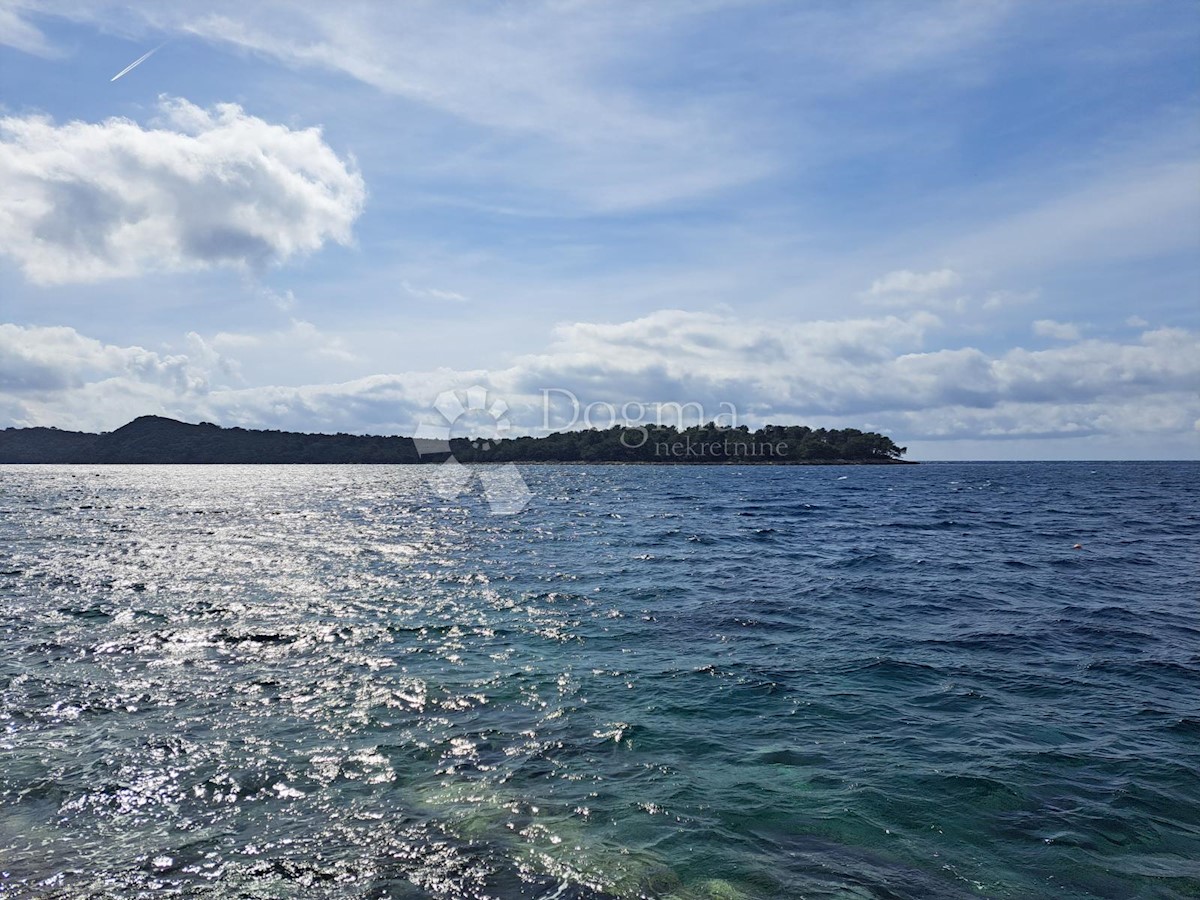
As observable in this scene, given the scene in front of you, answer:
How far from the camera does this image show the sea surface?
10070 mm

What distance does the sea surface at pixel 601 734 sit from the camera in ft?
33.0

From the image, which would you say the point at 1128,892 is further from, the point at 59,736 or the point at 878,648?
the point at 59,736

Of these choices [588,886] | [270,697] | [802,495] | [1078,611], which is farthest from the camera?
[802,495]

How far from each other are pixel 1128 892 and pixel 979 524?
5740 centimetres

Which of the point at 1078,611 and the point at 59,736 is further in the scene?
the point at 1078,611

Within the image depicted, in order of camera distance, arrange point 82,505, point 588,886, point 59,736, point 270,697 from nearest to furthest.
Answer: point 588,886 → point 59,736 → point 270,697 → point 82,505

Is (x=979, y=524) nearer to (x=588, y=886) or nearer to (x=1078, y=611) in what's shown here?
(x=1078, y=611)

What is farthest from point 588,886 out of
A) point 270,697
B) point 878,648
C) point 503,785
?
point 878,648

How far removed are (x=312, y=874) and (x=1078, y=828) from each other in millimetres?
12004

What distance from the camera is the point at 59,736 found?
46.9ft

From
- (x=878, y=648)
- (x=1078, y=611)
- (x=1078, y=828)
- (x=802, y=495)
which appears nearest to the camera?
(x=1078, y=828)

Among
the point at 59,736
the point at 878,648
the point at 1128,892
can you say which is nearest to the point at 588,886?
the point at 1128,892

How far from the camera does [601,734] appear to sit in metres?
14.9

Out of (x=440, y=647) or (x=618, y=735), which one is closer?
(x=618, y=735)
